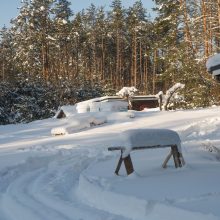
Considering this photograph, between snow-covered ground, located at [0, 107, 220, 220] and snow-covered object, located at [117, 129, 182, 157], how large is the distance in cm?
62

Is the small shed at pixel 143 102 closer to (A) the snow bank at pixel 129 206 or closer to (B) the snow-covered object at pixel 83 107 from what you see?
(B) the snow-covered object at pixel 83 107

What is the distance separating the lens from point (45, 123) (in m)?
28.0

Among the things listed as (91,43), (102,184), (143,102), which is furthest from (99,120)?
(91,43)

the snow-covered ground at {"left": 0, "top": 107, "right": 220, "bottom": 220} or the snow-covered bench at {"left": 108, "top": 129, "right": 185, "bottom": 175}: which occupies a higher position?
the snow-covered bench at {"left": 108, "top": 129, "right": 185, "bottom": 175}

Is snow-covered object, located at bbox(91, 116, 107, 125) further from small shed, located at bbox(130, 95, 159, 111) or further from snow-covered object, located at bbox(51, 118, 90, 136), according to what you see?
small shed, located at bbox(130, 95, 159, 111)

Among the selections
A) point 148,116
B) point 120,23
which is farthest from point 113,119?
point 120,23

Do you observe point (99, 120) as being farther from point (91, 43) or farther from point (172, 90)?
point (91, 43)

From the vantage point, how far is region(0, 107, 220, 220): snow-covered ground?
23.1 feet

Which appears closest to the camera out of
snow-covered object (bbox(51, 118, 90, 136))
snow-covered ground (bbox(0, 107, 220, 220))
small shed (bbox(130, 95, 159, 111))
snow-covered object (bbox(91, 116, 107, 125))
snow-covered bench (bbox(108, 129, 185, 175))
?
snow-covered ground (bbox(0, 107, 220, 220))

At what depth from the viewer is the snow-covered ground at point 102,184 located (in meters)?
7.04

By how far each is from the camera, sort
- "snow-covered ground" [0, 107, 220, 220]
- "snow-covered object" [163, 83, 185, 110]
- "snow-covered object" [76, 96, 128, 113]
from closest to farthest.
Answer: "snow-covered ground" [0, 107, 220, 220]
"snow-covered object" [163, 83, 185, 110]
"snow-covered object" [76, 96, 128, 113]

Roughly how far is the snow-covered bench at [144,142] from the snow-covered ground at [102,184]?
29 cm

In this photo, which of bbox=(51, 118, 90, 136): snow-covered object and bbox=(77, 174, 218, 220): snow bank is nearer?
bbox=(77, 174, 218, 220): snow bank

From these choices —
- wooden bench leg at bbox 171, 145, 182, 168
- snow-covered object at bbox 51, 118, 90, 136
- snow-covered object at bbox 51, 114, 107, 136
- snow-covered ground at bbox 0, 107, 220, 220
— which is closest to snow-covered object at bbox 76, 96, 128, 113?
snow-covered object at bbox 51, 114, 107, 136
